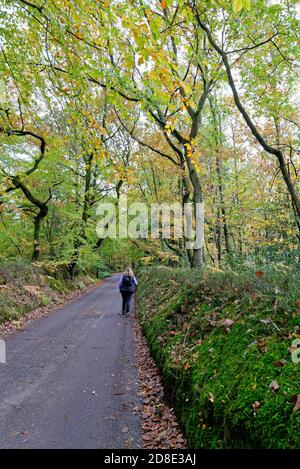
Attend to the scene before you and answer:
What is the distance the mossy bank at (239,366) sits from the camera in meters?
2.43

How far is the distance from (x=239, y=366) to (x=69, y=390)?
3184 mm

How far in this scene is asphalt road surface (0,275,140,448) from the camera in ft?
11.5

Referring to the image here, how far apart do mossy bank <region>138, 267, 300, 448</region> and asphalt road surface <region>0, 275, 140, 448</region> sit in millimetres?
883

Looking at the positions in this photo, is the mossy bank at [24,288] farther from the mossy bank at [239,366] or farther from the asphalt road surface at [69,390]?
the mossy bank at [239,366]

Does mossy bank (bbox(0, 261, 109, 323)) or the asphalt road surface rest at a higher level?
mossy bank (bbox(0, 261, 109, 323))

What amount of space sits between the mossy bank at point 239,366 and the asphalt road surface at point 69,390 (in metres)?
0.88

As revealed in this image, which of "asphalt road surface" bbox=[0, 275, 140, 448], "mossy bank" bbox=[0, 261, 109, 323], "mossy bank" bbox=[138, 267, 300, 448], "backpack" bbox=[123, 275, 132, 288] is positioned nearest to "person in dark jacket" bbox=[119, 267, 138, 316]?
"backpack" bbox=[123, 275, 132, 288]

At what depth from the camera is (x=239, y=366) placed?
10.4 feet

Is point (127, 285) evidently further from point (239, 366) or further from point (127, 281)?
point (239, 366)

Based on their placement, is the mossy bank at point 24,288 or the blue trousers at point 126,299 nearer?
the mossy bank at point 24,288

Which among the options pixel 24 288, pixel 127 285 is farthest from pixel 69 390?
pixel 24 288

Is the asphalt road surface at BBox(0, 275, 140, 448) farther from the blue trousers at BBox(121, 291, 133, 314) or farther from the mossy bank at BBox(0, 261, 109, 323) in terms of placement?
the blue trousers at BBox(121, 291, 133, 314)

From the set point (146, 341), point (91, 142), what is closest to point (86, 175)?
point (91, 142)

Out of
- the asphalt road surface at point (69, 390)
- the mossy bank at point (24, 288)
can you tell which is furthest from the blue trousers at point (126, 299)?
the mossy bank at point (24, 288)
